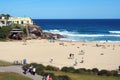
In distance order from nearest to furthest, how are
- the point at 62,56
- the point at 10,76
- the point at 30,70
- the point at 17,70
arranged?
1. the point at 10,76
2. the point at 30,70
3. the point at 17,70
4. the point at 62,56

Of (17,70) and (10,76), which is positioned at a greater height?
(10,76)

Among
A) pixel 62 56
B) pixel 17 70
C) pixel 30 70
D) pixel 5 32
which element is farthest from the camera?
pixel 5 32

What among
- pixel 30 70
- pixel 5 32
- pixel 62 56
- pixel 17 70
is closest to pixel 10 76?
pixel 30 70

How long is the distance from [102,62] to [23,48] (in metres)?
17.8

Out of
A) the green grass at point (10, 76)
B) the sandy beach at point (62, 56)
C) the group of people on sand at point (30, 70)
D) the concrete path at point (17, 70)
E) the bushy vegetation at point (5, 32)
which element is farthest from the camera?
the bushy vegetation at point (5, 32)

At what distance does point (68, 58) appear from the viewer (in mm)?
48156

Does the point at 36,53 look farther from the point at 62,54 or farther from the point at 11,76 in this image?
the point at 11,76

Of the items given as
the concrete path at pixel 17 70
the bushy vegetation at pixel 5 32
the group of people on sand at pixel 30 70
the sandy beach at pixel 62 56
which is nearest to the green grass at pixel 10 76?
the concrete path at pixel 17 70

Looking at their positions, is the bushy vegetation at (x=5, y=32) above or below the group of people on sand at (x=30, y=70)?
below

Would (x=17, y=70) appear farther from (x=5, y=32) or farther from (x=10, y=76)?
(x=5, y=32)

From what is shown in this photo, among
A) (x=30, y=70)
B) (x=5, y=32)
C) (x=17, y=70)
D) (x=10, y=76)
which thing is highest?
(x=10, y=76)

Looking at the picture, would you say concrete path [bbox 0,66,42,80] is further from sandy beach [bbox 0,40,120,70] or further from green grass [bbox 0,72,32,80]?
sandy beach [bbox 0,40,120,70]

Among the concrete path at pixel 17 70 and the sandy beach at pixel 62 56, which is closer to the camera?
the concrete path at pixel 17 70

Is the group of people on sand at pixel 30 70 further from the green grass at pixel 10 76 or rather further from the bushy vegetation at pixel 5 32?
the bushy vegetation at pixel 5 32
